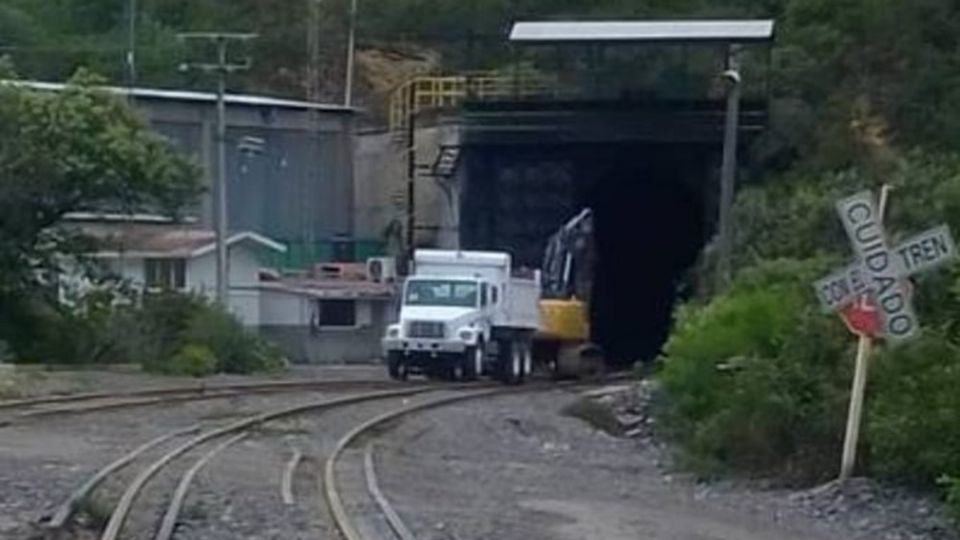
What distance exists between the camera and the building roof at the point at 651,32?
218 feet

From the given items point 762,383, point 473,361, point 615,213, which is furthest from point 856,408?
point 615,213

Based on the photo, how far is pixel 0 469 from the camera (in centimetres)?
2700

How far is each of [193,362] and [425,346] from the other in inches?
203

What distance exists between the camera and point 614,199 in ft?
249

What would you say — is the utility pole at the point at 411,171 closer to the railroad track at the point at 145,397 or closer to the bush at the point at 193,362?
the bush at the point at 193,362

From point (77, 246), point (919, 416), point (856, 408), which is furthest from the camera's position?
point (77, 246)

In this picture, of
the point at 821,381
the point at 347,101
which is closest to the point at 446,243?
the point at 347,101

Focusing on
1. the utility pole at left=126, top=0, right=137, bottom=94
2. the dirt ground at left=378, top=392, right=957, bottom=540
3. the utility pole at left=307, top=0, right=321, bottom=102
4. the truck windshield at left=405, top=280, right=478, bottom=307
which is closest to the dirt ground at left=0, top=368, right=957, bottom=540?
the dirt ground at left=378, top=392, right=957, bottom=540

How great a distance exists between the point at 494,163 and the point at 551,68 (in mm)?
3078

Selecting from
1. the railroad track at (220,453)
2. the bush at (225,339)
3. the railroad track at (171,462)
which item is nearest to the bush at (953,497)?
the railroad track at (220,453)

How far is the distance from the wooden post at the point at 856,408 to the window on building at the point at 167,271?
45190mm

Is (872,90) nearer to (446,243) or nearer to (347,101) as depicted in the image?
(446,243)

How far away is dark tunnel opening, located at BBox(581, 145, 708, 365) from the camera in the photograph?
73.7 metres

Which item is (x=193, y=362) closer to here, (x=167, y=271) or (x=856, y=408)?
(x=167, y=271)
